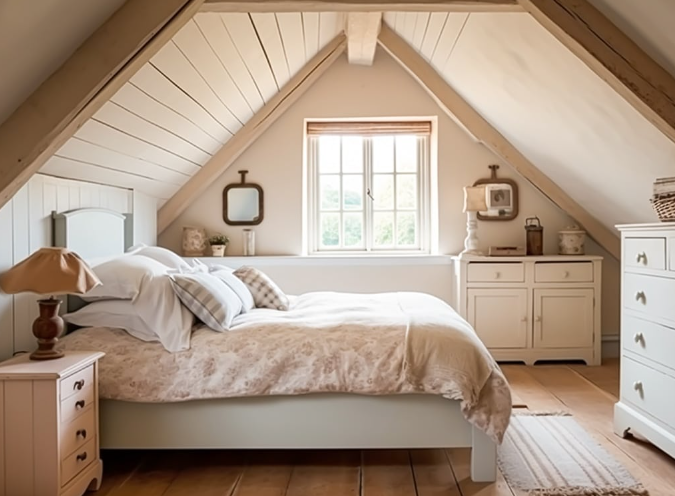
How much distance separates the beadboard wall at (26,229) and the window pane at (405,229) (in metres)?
2.61

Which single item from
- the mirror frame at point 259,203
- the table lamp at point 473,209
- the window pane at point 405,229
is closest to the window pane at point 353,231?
the window pane at point 405,229

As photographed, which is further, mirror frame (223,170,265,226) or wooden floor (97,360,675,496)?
mirror frame (223,170,265,226)

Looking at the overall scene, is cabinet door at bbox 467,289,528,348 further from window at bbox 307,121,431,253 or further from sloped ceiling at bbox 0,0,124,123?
sloped ceiling at bbox 0,0,124,123

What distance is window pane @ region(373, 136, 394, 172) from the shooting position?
4.78 m

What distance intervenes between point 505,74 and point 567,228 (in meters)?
1.73

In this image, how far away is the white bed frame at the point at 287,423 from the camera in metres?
2.30

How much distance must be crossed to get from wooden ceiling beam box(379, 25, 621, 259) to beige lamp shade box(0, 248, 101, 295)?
2.93 metres

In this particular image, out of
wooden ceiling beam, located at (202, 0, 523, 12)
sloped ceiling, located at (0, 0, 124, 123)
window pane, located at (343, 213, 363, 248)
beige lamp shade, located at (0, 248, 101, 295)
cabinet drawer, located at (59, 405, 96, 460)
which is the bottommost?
cabinet drawer, located at (59, 405, 96, 460)

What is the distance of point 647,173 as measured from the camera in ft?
9.54

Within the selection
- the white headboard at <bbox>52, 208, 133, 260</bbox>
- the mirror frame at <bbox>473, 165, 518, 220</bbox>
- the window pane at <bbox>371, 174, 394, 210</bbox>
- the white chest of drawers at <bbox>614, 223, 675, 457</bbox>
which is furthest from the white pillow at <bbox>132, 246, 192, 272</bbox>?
the mirror frame at <bbox>473, 165, 518, 220</bbox>

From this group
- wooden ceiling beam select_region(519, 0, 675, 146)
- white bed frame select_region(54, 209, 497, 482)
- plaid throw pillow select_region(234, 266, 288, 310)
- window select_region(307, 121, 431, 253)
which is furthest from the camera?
window select_region(307, 121, 431, 253)

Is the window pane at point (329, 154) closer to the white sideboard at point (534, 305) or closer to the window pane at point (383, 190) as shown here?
the window pane at point (383, 190)

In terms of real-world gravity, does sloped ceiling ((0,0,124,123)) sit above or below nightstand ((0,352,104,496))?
above

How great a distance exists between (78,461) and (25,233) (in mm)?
1024
